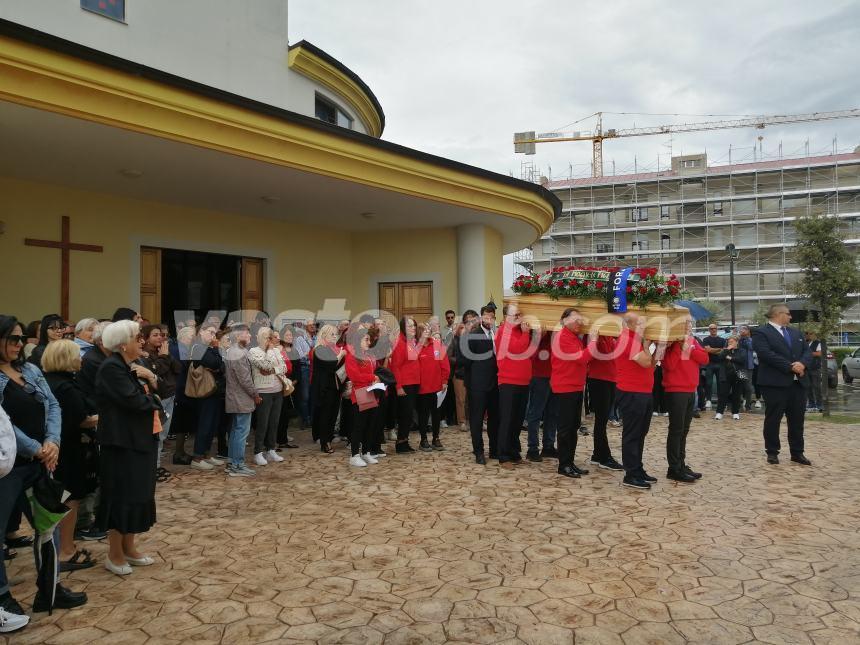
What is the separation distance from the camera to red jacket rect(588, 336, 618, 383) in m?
7.26

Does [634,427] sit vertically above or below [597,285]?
below

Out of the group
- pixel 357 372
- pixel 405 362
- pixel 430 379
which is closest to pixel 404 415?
pixel 430 379

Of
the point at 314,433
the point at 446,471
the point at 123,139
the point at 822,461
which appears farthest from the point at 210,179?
the point at 822,461

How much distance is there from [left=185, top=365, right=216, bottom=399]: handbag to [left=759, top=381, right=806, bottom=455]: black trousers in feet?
23.0

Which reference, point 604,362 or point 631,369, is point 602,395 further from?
point 631,369

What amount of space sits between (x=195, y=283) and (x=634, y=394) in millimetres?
8531

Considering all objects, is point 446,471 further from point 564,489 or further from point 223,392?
point 223,392

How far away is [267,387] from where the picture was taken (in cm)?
765

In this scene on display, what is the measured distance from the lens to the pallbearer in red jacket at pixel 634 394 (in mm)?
6441

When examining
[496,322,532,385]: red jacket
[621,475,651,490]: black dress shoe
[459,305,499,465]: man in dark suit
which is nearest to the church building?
[459,305,499,465]: man in dark suit

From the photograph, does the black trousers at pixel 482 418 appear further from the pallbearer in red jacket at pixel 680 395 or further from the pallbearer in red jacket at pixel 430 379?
the pallbearer in red jacket at pixel 680 395

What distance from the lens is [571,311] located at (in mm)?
6922

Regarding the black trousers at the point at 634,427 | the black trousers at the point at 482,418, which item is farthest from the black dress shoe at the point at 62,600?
the black trousers at the point at 634,427

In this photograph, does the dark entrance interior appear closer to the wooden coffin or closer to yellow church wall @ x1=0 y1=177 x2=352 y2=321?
yellow church wall @ x1=0 y1=177 x2=352 y2=321
